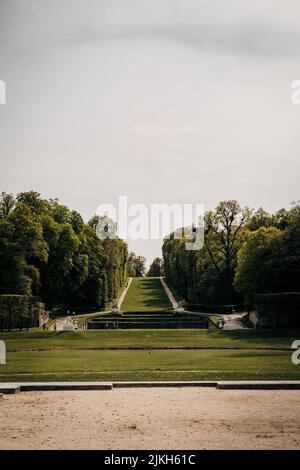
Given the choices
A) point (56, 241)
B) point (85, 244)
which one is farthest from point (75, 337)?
point (85, 244)

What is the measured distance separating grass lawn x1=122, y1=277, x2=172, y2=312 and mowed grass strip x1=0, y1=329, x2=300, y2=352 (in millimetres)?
26739

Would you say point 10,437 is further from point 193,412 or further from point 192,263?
point 192,263

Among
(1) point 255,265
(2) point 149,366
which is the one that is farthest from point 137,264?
(2) point 149,366

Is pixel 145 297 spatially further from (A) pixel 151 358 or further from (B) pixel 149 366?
(B) pixel 149 366

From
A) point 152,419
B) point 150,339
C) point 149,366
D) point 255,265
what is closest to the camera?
point 152,419

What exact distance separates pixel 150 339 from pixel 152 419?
2948cm

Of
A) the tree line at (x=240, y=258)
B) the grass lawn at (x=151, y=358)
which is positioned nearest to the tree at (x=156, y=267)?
the tree line at (x=240, y=258)

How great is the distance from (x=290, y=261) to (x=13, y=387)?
3868 cm

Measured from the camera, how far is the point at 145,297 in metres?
93.9

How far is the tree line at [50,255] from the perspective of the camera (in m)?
54.0

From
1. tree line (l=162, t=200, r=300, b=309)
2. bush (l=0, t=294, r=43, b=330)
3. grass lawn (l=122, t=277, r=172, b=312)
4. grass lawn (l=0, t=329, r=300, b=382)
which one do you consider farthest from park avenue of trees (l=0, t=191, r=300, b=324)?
grass lawn (l=0, t=329, r=300, b=382)

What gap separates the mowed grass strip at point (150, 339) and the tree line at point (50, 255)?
9920 millimetres

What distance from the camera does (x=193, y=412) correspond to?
14141 millimetres

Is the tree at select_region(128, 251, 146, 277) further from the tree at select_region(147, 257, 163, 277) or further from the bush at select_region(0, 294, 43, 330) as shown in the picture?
the bush at select_region(0, 294, 43, 330)
